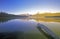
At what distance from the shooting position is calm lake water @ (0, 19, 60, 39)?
146cm

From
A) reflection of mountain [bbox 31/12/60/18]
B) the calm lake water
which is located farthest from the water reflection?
reflection of mountain [bbox 31/12/60/18]

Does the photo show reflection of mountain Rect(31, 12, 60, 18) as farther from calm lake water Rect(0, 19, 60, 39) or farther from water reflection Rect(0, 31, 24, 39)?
water reflection Rect(0, 31, 24, 39)

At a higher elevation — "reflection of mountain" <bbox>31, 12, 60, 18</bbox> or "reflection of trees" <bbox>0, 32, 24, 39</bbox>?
Answer: "reflection of mountain" <bbox>31, 12, 60, 18</bbox>

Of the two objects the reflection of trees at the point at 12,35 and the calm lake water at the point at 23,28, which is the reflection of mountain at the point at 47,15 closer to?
the calm lake water at the point at 23,28

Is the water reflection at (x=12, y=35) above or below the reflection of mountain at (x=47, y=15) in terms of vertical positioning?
below

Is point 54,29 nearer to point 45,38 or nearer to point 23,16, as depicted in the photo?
point 45,38

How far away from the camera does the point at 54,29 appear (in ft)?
4.80

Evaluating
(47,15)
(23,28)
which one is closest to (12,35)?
(23,28)

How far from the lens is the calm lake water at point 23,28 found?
1.46 m

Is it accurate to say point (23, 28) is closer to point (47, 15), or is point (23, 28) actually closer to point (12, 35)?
point (12, 35)

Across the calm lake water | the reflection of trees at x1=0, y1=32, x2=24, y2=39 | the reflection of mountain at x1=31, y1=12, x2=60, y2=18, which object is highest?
the reflection of mountain at x1=31, y1=12, x2=60, y2=18

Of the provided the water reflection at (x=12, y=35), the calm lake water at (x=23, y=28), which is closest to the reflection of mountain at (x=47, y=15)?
the calm lake water at (x=23, y=28)

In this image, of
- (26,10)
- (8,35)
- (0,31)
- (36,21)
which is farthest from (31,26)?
(0,31)

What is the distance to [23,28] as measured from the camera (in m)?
1.50
